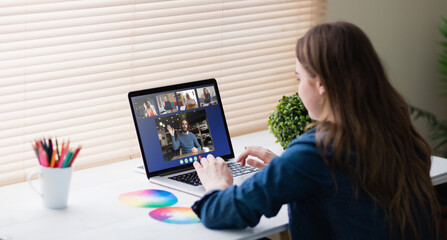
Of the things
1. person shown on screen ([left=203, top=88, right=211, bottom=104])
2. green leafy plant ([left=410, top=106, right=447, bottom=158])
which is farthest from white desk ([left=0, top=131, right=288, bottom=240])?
green leafy plant ([left=410, top=106, right=447, bottom=158])

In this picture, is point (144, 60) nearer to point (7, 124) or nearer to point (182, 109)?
point (182, 109)

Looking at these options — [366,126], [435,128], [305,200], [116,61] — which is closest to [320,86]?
[366,126]

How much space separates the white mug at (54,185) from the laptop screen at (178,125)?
0.95 feet

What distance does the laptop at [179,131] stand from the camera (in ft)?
5.60

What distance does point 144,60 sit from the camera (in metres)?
2.08

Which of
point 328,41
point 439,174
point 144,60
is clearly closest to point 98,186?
point 144,60

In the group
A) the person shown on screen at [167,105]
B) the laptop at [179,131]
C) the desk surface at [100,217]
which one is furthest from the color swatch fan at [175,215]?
the person shown on screen at [167,105]

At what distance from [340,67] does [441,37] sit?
6.39 feet

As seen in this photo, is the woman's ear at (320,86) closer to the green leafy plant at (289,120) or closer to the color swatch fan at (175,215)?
the color swatch fan at (175,215)

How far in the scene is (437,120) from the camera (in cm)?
299

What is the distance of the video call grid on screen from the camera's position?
172 cm

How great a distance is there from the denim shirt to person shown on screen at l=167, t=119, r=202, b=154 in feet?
1.68

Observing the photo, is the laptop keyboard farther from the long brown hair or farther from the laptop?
the long brown hair

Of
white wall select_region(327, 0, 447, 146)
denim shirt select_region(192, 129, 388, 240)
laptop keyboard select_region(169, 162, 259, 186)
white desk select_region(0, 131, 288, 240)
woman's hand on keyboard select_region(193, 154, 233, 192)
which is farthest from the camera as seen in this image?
white wall select_region(327, 0, 447, 146)
